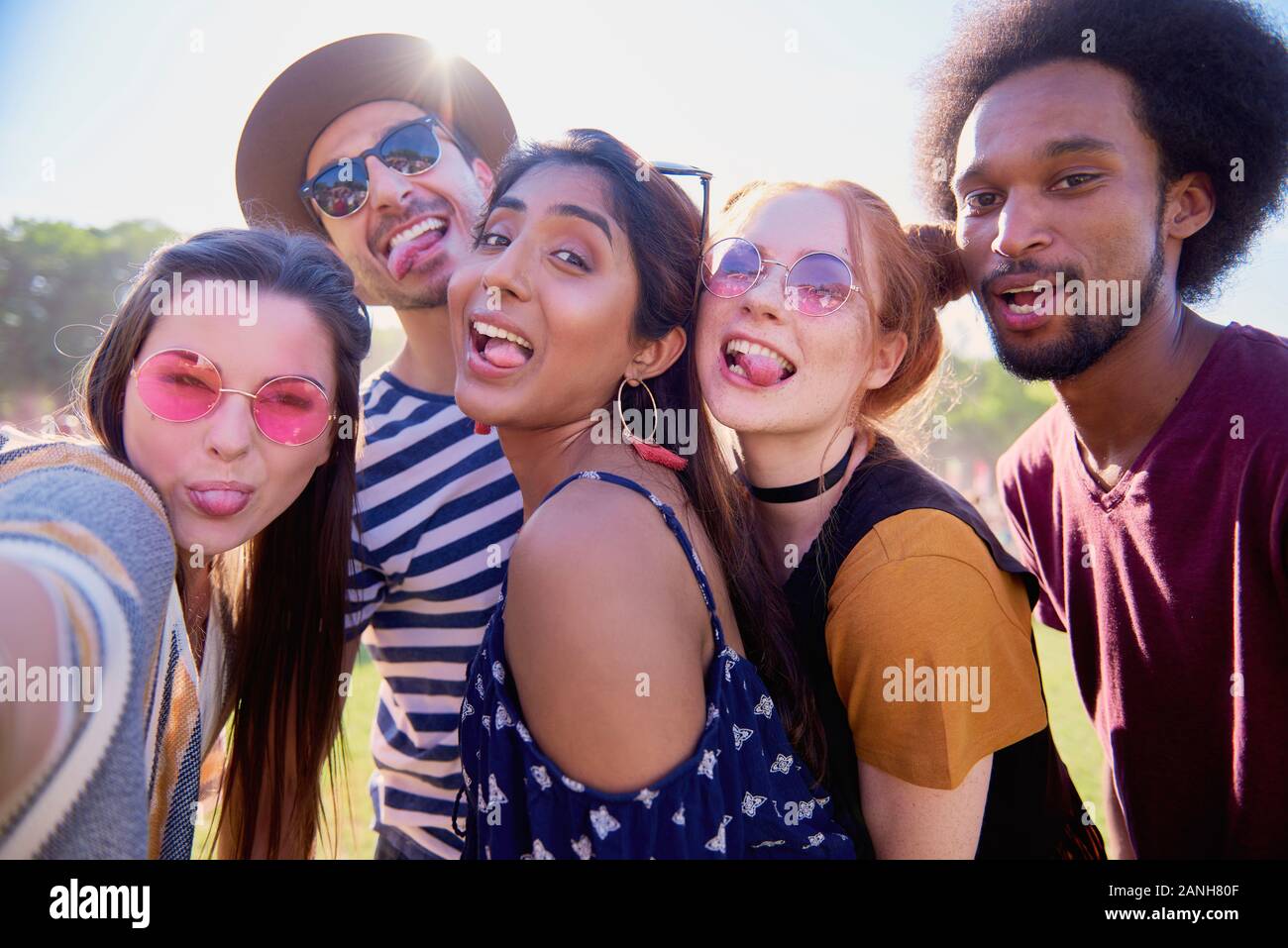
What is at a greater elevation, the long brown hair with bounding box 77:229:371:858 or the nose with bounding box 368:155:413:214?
the nose with bounding box 368:155:413:214

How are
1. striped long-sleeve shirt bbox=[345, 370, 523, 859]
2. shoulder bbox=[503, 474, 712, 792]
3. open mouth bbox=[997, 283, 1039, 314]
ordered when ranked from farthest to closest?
1. striped long-sleeve shirt bbox=[345, 370, 523, 859]
2. open mouth bbox=[997, 283, 1039, 314]
3. shoulder bbox=[503, 474, 712, 792]

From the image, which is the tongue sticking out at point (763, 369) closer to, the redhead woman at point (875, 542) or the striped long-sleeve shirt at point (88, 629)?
the redhead woman at point (875, 542)

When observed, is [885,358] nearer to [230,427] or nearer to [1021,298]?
[1021,298]

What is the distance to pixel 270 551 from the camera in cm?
288

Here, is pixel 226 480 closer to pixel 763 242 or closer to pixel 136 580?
pixel 136 580

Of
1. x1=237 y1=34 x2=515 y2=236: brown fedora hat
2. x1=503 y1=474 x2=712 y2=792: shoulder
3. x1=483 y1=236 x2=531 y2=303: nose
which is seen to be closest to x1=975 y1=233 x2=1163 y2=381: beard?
x1=483 y1=236 x2=531 y2=303: nose

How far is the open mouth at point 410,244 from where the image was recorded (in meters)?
3.57

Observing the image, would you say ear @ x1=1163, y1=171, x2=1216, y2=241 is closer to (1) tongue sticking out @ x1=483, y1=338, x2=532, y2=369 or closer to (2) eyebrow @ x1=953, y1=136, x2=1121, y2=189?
(2) eyebrow @ x1=953, y1=136, x2=1121, y2=189

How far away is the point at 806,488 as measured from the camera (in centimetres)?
268

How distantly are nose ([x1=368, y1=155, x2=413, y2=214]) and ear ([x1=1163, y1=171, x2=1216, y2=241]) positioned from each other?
9.38ft

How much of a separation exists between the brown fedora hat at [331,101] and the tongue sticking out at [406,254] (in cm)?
50

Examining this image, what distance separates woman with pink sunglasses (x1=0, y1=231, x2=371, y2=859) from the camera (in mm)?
1653
